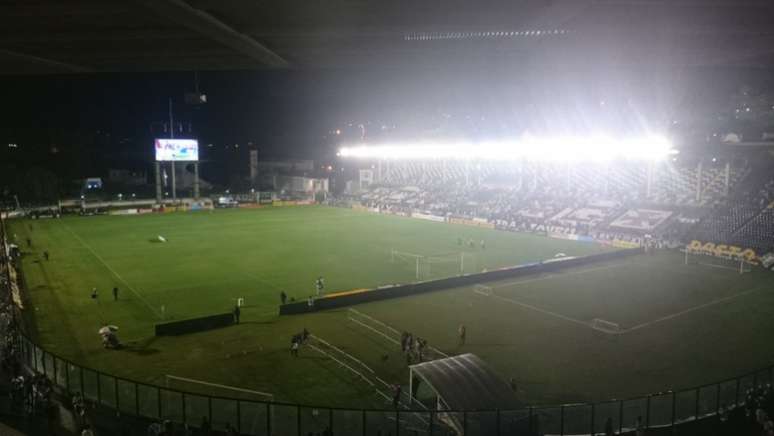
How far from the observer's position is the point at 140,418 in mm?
13727

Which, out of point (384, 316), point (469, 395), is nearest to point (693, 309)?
point (384, 316)

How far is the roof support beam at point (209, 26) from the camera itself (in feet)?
14.9

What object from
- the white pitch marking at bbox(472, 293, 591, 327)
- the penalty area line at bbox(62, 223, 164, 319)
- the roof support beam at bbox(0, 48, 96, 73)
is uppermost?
the roof support beam at bbox(0, 48, 96, 73)

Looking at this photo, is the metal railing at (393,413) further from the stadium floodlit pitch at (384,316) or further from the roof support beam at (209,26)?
the roof support beam at (209,26)

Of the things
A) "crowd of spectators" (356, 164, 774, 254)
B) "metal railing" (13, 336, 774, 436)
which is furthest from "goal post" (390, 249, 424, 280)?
"metal railing" (13, 336, 774, 436)

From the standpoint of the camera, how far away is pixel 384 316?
25.8 metres

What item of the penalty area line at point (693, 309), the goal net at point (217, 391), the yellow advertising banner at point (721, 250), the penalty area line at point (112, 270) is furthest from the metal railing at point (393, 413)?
the yellow advertising banner at point (721, 250)

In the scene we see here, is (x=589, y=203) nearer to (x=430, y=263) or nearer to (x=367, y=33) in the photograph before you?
(x=430, y=263)

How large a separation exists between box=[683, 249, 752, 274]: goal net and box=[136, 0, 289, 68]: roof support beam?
38.3 meters

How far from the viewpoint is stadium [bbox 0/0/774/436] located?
6551mm

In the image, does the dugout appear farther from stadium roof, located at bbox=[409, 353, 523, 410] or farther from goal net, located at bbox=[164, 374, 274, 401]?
goal net, located at bbox=[164, 374, 274, 401]

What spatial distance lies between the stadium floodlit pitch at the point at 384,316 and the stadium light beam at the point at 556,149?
1439cm

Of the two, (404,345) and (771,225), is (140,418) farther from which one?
(771,225)

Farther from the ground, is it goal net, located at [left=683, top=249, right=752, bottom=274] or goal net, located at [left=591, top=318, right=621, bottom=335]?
goal net, located at [left=683, top=249, right=752, bottom=274]
